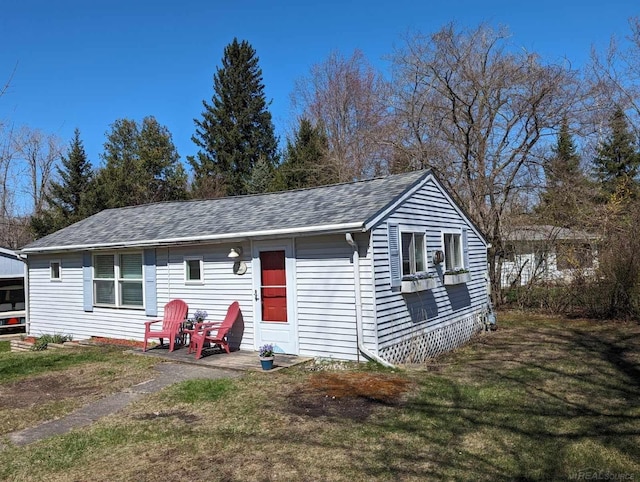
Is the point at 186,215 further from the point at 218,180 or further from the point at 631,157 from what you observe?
the point at 631,157

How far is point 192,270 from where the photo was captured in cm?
981

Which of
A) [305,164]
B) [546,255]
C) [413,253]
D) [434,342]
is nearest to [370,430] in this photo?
[413,253]

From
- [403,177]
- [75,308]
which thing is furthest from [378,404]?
[75,308]

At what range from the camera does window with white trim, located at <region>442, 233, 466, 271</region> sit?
10.5m

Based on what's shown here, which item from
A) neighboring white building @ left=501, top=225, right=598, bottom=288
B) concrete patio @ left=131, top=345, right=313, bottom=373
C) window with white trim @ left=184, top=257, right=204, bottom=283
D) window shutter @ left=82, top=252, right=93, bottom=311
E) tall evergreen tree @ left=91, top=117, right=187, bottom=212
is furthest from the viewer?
tall evergreen tree @ left=91, top=117, right=187, bottom=212

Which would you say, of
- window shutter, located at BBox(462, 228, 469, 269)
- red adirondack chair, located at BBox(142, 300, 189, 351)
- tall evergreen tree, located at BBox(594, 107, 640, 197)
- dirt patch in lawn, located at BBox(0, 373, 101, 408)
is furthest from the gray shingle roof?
tall evergreen tree, located at BBox(594, 107, 640, 197)

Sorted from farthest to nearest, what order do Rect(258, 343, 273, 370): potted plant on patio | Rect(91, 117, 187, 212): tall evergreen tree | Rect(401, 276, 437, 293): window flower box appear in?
Rect(91, 117, 187, 212): tall evergreen tree → Rect(401, 276, 437, 293): window flower box → Rect(258, 343, 273, 370): potted plant on patio

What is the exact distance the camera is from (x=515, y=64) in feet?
53.7

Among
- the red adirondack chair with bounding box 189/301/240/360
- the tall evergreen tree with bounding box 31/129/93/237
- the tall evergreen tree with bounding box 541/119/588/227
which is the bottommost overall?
the red adirondack chair with bounding box 189/301/240/360

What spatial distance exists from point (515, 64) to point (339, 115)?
12.1 m

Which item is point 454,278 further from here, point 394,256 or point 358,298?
point 358,298

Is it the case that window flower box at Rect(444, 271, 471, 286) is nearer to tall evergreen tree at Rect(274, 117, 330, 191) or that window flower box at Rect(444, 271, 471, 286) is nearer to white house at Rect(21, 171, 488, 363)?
white house at Rect(21, 171, 488, 363)

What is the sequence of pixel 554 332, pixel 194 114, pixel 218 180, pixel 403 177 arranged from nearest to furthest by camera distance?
pixel 403 177 → pixel 554 332 → pixel 218 180 → pixel 194 114

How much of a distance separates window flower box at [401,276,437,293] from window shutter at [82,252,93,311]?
7.37m
